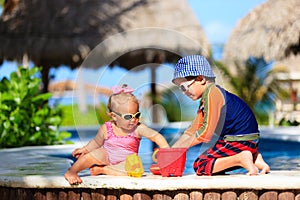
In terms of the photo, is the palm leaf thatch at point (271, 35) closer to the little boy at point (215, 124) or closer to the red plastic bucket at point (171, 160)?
the little boy at point (215, 124)

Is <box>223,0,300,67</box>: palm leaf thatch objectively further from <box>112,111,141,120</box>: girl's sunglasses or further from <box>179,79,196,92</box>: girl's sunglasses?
<box>112,111,141,120</box>: girl's sunglasses

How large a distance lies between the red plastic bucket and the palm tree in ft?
30.1

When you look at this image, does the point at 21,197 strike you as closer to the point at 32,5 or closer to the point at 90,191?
the point at 90,191

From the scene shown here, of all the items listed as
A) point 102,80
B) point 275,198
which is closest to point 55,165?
point 102,80

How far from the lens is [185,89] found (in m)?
3.42

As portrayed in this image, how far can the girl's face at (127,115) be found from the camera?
3.37 meters

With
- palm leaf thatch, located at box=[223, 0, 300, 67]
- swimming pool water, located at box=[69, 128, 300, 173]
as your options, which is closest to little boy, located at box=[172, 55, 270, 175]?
swimming pool water, located at box=[69, 128, 300, 173]

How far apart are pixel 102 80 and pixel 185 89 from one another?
0.45 meters

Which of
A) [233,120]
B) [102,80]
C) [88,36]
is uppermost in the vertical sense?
[88,36]

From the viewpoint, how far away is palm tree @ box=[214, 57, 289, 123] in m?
12.5

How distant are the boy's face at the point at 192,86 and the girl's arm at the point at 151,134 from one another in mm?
282

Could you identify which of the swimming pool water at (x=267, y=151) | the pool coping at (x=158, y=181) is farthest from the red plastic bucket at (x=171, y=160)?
the swimming pool water at (x=267, y=151)

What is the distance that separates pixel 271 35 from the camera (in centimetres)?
1285

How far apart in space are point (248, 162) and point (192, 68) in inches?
22.8
